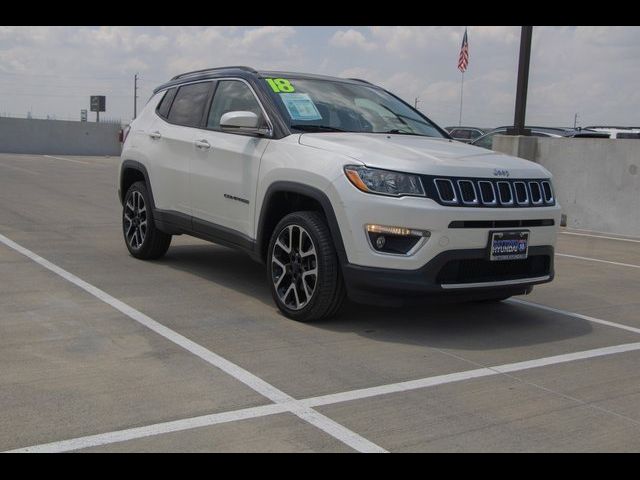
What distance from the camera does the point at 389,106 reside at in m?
6.83

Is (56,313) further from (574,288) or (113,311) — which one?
(574,288)

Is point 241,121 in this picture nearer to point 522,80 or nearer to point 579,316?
point 579,316

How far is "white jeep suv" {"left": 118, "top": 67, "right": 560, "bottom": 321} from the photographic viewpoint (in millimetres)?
5086

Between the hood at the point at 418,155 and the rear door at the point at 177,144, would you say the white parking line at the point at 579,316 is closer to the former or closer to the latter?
the hood at the point at 418,155

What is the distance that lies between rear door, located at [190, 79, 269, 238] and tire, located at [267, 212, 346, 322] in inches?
18.8

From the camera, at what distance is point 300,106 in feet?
20.2

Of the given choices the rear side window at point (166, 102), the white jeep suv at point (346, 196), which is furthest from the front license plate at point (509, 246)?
the rear side window at point (166, 102)

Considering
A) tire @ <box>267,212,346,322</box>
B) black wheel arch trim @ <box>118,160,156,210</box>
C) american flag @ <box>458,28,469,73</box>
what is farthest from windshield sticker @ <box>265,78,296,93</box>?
american flag @ <box>458,28,469,73</box>

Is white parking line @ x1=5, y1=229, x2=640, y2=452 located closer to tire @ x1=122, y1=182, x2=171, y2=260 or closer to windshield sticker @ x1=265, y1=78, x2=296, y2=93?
tire @ x1=122, y1=182, x2=171, y2=260

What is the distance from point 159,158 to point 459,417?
14.6ft

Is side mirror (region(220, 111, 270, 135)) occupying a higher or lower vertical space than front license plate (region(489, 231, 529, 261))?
higher

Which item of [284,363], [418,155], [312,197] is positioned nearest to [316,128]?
[312,197]

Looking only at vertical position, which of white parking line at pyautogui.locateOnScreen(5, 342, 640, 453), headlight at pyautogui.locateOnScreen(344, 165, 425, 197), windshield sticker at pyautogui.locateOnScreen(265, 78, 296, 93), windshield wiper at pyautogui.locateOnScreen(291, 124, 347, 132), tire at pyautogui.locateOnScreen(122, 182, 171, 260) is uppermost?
windshield sticker at pyautogui.locateOnScreen(265, 78, 296, 93)
